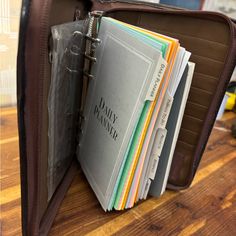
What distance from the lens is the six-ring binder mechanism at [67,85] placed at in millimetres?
376

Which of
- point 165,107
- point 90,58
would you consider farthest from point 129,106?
point 90,58

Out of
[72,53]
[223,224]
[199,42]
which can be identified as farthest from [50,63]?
[223,224]

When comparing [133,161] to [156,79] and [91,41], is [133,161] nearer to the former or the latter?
[156,79]

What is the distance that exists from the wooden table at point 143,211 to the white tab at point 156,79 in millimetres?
231

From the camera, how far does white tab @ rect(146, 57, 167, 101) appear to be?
37 centimetres

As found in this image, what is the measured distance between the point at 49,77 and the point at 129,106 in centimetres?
13

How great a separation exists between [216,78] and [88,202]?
0.32 metres

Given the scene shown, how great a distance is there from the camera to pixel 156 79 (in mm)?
379

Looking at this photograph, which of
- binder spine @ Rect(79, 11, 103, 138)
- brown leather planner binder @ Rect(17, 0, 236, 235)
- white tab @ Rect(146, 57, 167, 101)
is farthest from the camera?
binder spine @ Rect(79, 11, 103, 138)

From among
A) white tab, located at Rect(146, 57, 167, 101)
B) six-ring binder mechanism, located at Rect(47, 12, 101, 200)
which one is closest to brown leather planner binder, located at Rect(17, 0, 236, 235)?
six-ring binder mechanism, located at Rect(47, 12, 101, 200)

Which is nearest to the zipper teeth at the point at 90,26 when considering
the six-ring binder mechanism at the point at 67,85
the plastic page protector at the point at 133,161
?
the six-ring binder mechanism at the point at 67,85


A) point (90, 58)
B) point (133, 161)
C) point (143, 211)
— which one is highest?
point (90, 58)

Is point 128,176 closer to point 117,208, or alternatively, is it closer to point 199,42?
point 117,208

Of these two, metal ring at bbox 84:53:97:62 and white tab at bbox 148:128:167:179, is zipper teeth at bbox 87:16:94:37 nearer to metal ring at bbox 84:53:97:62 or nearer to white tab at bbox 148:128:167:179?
metal ring at bbox 84:53:97:62
